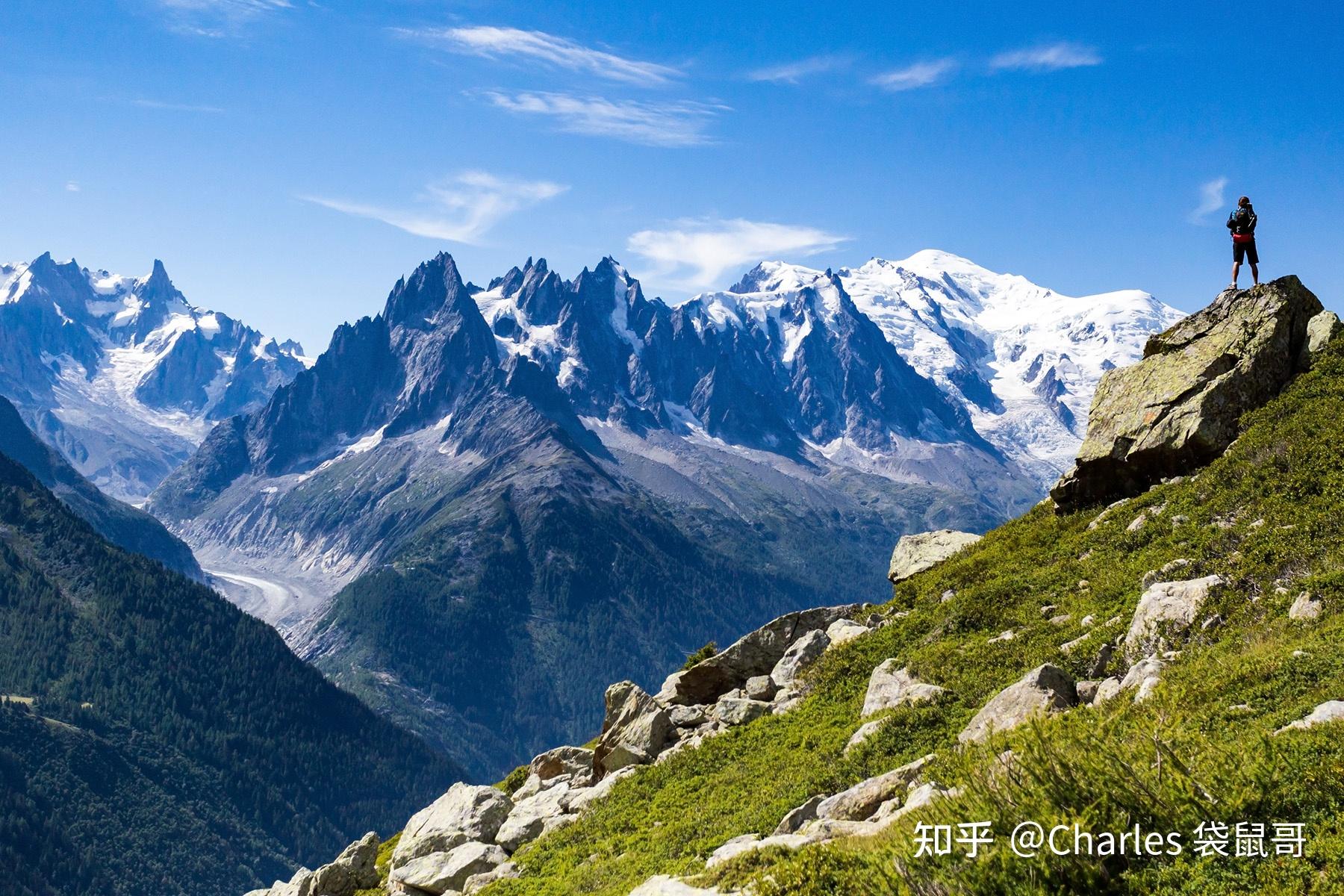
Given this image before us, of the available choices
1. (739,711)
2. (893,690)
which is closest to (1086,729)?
(893,690)

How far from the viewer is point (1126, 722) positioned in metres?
18.5

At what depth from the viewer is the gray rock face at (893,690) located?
29.7m

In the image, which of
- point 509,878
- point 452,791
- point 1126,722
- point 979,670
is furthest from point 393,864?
point 1126,722

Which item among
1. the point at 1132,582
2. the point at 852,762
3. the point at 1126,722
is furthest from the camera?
the point at 1132,582

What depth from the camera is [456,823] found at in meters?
36.2

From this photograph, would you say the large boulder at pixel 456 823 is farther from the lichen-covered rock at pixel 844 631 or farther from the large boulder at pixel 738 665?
the lichen-covered rock at pixel 844 631

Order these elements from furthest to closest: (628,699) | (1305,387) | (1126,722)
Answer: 1. (628,699)
2. (1305,387)
3. (1126,722)

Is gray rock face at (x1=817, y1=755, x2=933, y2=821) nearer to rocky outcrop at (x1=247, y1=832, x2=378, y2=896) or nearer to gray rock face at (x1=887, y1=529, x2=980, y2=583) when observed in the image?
rocky outcrop at (x1=247, y1=832, x2=378, y2=896)

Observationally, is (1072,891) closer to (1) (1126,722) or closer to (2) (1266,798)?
(2) (1266,798)

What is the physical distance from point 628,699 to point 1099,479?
2260cm

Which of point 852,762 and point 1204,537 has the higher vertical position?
point 1204,537

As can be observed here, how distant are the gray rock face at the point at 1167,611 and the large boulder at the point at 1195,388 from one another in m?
12.4

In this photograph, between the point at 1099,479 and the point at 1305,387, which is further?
the point at 1099,479

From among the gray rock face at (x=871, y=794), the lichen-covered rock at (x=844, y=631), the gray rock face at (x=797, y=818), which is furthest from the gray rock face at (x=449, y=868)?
the lichen-covered rock at (x=844, y=631)
